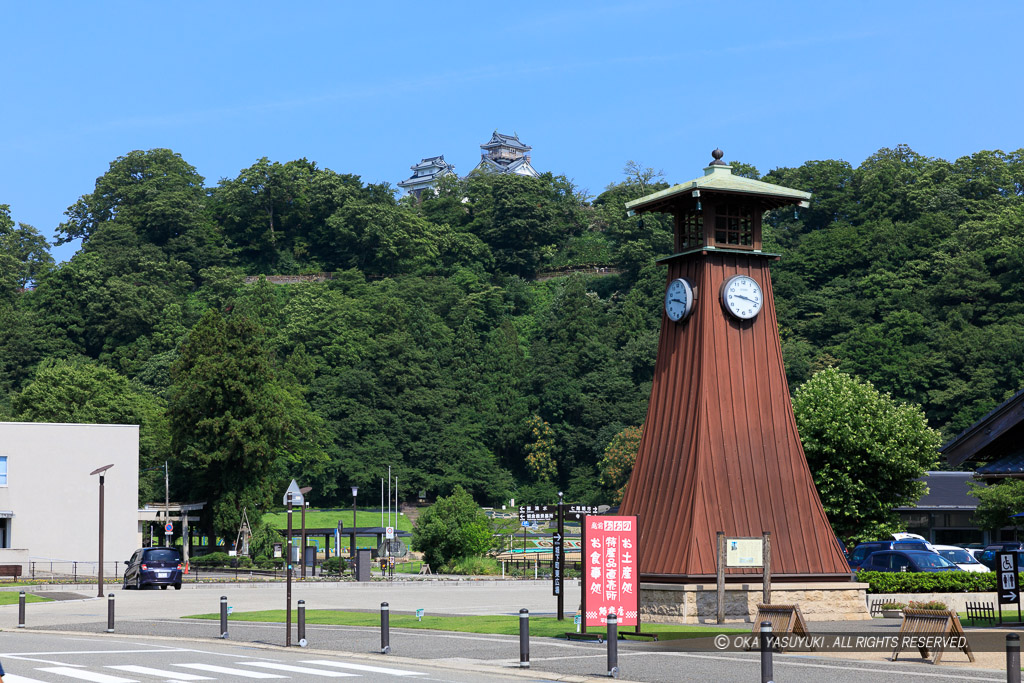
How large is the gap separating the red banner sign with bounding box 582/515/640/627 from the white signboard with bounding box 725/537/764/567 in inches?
181

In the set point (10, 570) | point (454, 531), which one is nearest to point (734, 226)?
point (454, 531)

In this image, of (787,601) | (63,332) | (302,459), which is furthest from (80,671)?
(63,332)

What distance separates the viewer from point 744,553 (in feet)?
79.4

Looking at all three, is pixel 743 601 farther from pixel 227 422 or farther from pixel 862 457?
pixel 227 422

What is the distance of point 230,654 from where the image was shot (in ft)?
62.3

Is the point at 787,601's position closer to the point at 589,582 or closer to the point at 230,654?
the point at 589,582

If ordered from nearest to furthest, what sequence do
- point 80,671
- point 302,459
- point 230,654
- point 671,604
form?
point 80,671
point 230,654
point 671,604
point 302,459

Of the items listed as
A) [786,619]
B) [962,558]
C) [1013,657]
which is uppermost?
[1013,657]

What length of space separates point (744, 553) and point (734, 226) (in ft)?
24.6

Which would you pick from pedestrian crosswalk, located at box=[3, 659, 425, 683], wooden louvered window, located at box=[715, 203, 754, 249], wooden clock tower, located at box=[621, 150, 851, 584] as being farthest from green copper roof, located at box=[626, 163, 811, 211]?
pedestrian crosswalk, located at box=[3, 659, 425, 683]

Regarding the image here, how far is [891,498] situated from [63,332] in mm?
99238

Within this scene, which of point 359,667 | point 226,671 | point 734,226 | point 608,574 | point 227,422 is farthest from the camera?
point 227,422

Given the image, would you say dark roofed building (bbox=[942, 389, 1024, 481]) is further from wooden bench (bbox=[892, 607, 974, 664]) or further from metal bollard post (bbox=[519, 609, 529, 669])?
metal bollard post (bbox=[519, 609, 529, 669])

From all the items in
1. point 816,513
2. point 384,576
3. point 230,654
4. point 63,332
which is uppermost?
point 63,332
